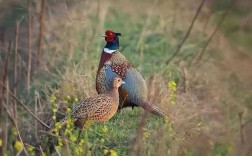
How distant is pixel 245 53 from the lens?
13.5 m

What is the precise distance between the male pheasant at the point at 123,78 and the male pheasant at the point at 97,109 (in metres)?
0.25

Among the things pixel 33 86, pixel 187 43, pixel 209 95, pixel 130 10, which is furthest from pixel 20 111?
pixel 130 10

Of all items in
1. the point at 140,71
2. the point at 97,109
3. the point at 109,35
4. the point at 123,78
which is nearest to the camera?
the point at 97,109

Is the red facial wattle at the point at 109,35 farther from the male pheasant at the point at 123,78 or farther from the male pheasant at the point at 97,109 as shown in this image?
the male pheasant at the point at 97,109

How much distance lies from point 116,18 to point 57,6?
1.10 m

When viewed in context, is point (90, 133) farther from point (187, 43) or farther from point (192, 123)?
point (187, 43)

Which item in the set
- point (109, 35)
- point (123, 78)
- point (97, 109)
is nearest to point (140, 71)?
point (109, 35)

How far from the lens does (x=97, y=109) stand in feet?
26.9

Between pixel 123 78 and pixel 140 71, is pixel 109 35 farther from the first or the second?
pixel 140 71

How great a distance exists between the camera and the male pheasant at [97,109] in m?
8.17

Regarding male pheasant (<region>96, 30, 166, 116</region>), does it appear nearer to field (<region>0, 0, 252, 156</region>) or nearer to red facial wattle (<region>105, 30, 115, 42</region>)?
red facial wattle (<region>105, 30, 115, 42</region>)

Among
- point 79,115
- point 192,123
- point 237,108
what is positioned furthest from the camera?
point 237,108

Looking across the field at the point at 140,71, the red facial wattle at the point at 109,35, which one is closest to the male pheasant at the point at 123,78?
the red facial wattle at the point at 109,35

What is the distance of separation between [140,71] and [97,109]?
3246 mm
